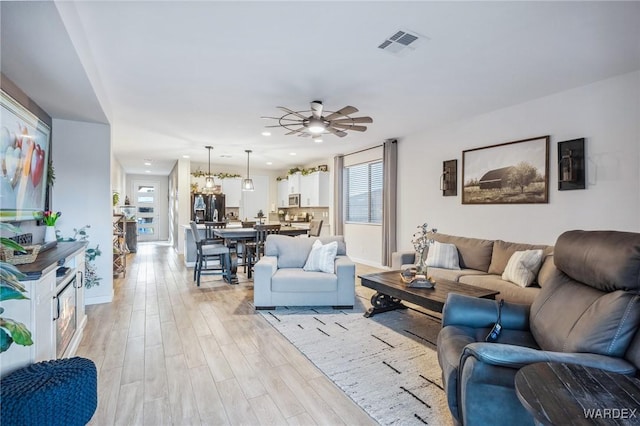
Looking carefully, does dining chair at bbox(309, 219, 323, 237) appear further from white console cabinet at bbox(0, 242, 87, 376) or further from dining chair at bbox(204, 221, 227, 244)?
white console cabinet at bbox(0, 242, 87, 376)

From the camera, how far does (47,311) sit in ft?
6.59

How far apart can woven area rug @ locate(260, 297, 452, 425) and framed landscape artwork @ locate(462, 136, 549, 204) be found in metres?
2.03

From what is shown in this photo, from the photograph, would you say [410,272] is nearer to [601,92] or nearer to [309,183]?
[601,92]

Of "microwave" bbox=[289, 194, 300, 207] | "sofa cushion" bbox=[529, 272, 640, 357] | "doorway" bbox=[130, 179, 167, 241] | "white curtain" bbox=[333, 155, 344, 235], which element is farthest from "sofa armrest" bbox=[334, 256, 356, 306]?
"doorway" bbox=[130, 179, 167, 241]

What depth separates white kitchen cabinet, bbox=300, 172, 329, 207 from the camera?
26.6 ft

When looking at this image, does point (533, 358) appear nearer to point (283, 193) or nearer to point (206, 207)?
point (206, 207)

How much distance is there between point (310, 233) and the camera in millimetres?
7051

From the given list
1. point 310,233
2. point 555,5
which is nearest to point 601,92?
point 555,5

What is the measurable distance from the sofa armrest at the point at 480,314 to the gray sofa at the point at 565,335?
0.16 feet

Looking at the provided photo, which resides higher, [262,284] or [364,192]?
[364,192]

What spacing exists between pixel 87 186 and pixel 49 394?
Answer: 132 inches

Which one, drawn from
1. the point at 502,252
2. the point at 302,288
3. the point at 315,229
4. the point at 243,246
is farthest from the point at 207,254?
the point at 502,252

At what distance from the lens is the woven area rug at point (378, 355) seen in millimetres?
1987

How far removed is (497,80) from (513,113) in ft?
3.42
